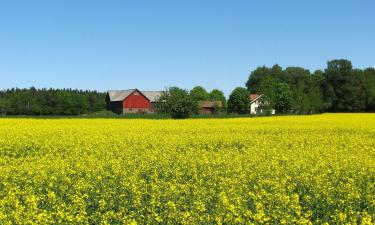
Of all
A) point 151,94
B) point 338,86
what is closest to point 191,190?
point 338,86

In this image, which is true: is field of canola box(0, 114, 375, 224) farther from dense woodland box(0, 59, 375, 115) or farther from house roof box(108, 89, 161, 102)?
house roof box(108, 89, 161, 102)

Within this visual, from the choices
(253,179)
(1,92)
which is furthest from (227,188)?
(1,92)

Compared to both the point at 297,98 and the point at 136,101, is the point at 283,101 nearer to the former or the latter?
the point at 297,98

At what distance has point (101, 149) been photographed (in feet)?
62.2

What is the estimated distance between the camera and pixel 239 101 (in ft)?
382

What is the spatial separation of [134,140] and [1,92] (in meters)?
143

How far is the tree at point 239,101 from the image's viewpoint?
383 ft

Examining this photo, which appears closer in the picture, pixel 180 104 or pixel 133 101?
pixel 180 104

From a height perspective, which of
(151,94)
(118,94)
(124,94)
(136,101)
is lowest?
(136,101)

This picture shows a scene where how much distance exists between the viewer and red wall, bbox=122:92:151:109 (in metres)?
115

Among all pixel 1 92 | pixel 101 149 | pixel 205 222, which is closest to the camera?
pixel 205 222

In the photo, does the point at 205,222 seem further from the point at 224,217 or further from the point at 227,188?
the point at 227,188

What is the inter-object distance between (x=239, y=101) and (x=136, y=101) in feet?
80.2

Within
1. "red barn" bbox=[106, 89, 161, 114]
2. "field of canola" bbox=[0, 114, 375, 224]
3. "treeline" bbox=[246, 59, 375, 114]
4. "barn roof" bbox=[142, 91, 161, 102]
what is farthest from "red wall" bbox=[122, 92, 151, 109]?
"field of canola" bbox=[0, 114, 375, 224]
